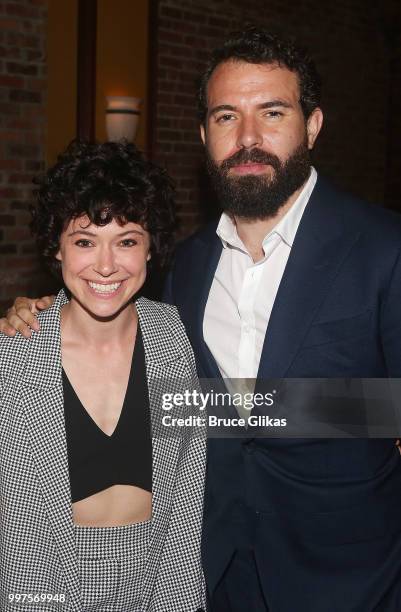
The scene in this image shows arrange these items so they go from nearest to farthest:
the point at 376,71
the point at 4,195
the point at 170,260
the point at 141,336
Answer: the point at 141,336
the point at 170,260
the point at 4,195
the point at 376,71

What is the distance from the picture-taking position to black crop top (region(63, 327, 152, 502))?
1838 mm

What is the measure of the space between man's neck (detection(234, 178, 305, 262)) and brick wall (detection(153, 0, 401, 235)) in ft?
8.82

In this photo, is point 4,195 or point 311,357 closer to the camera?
point 311,357

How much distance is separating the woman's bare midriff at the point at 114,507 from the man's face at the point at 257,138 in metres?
0.80

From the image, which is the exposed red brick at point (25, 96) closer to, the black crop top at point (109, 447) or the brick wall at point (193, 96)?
the brick wall at point (193, 96)

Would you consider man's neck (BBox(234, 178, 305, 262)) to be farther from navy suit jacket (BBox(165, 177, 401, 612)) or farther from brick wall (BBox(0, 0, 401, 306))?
brick wall (BBox(0, 0, 401, 306))

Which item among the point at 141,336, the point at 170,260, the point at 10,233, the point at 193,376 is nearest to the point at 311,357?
the point at 193,376

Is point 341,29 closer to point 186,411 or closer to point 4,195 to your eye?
point 4,195

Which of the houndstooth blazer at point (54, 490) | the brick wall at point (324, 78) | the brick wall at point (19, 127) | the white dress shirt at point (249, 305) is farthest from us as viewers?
Result: the brick wall at point (324, 78)

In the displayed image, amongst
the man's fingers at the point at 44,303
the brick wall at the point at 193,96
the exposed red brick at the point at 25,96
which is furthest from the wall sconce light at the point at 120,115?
the man's fingers at the point at 44,303

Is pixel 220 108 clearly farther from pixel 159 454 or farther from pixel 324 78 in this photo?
pixel 324 78

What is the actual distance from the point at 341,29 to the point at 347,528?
4.88m

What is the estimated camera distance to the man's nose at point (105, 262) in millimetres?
1871

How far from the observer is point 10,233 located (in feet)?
12.9
